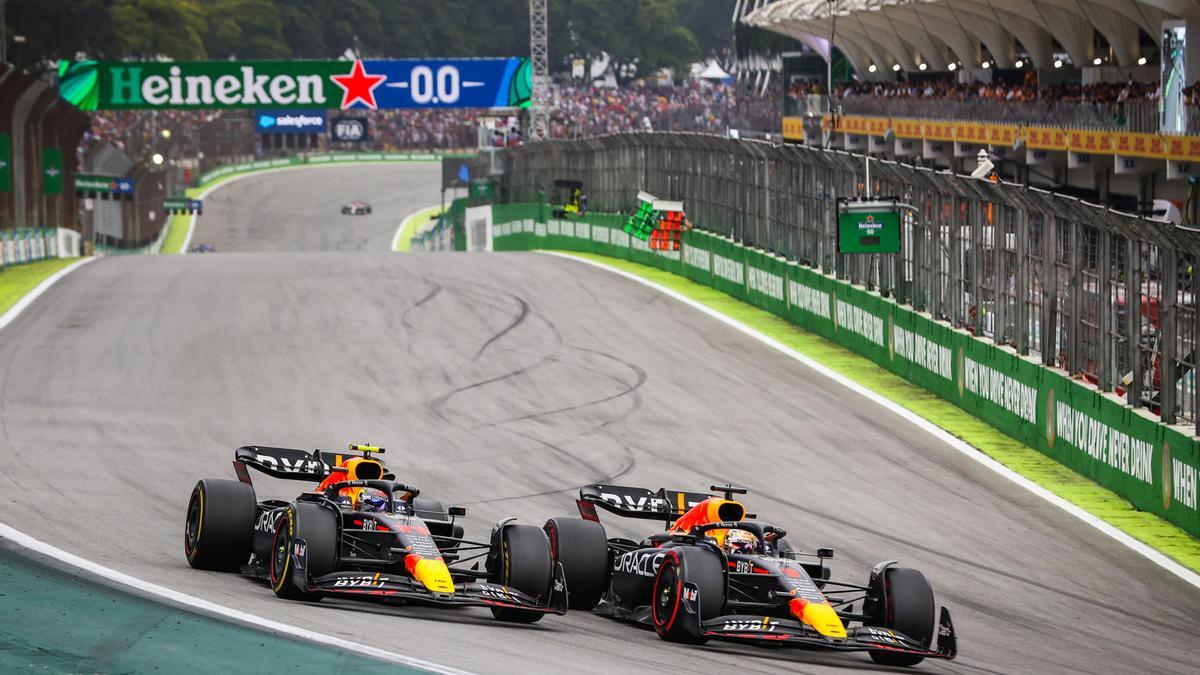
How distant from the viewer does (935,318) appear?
23984 millimetres

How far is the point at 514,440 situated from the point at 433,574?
332 inches

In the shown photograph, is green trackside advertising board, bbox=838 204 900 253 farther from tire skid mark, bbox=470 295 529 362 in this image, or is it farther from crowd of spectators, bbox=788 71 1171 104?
crowd of spectators, bbox=788 71 1171 104

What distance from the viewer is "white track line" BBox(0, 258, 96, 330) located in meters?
28.3

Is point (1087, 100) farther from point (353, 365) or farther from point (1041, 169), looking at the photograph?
point (353, 365)

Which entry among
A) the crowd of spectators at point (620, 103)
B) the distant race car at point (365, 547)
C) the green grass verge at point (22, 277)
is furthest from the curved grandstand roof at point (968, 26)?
the crowd of spectators at point (620, 103)

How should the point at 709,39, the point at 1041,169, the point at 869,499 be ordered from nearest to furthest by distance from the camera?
the point at 869,499
the point at 1041,169
the point at 709,39

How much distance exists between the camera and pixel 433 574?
36.7ft

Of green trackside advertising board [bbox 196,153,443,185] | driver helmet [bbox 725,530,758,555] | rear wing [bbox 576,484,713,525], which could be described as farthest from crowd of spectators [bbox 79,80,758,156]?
driver helmet [bbox 725,530,758,555]

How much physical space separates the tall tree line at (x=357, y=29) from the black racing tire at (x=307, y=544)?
7396cm

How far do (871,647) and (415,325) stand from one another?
57.4ft

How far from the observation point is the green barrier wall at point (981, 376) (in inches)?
672

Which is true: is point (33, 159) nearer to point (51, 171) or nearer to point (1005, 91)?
point (51, 171)

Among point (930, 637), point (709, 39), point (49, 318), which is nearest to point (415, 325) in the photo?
point (49, 318)

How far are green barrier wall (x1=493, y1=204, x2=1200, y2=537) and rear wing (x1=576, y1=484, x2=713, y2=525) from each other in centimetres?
577
